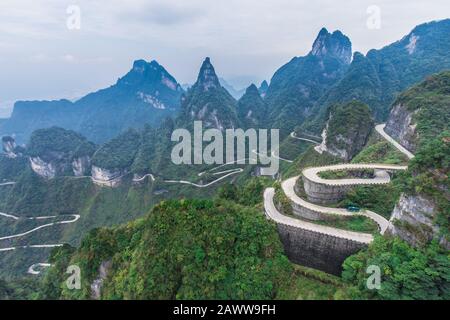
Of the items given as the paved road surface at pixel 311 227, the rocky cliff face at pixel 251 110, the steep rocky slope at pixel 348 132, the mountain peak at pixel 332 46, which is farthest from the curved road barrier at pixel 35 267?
the mountain peak at pixel 332 46

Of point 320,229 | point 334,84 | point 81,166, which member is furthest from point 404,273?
point 334,84

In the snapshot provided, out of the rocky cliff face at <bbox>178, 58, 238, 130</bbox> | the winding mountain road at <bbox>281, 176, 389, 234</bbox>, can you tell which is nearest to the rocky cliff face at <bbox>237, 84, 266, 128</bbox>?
the rocky cliff face at <bbox>178, 58, 238, 130</bbox>

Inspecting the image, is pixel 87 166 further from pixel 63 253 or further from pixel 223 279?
pixel 223 279

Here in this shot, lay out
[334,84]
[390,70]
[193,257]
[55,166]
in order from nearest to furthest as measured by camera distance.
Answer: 1. [193,257]
2. [55,166]
3. [390,70]
4. [334,84]

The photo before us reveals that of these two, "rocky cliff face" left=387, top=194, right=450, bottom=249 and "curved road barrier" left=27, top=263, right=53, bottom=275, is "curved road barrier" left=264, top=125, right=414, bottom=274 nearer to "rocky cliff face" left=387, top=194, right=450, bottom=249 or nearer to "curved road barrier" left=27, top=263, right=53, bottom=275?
"rocky cliff face" left=387, top=194, right=450, bottom=249

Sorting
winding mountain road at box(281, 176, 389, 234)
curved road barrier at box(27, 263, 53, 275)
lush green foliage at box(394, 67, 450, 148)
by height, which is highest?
lush green foliage at box(394, 67, 450, 148)

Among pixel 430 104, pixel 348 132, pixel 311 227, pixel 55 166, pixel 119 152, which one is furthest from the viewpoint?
pixel 119 152

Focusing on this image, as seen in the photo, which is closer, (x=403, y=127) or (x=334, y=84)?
(x=403, y=127)

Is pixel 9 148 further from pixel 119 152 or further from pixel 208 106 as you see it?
pixel 208 106
